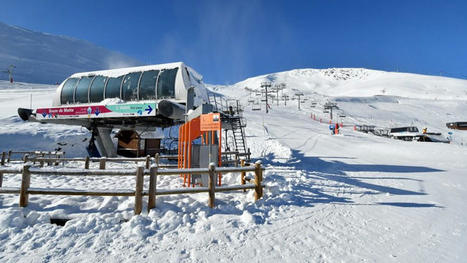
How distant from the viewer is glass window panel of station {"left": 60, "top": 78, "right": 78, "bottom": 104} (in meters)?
15.7

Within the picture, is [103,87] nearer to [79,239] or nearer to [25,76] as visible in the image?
[79,239]

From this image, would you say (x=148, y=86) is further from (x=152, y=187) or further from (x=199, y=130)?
(x=152, y=187)

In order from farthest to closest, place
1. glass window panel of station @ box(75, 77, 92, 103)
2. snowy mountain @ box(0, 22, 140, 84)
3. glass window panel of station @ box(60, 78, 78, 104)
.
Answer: snowy mountain @ box(0, 22, 140, 84), glass window panel of station @ box(60, 78, 78, 104), glass window panel of station @ box(75, 77, 92, 103)

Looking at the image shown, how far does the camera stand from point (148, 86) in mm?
13633

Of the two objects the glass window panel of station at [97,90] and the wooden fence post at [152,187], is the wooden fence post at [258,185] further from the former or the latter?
the glass window panel of station at [97,90]

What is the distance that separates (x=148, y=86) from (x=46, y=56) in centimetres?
15603

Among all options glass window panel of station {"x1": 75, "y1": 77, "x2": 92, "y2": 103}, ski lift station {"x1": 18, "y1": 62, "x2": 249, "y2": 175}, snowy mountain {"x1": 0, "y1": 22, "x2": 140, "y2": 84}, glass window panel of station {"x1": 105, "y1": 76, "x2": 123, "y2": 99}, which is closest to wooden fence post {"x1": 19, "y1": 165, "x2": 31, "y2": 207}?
ski lift station {"x1": 18, "y1": 62, "x2": 249, "y2": 175}

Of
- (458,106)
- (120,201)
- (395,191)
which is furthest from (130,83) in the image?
(458,106)

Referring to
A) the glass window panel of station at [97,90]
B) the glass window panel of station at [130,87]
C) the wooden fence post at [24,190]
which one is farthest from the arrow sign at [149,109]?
the wooden fence post at [24,190]

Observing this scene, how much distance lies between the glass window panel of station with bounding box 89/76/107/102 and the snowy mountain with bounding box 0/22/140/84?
3850 inches

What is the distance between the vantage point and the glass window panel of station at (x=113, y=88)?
47.0 ft

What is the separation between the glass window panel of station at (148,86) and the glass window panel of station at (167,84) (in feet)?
1.10

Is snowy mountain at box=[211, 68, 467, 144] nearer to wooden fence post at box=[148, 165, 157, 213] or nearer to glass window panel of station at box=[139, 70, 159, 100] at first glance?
glass window panel of station at box=[139, 70, 159, 100]

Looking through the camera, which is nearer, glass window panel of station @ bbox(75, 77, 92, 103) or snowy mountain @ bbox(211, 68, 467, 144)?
glass window panel of station @ bbox(75, 77, 92, 103)
